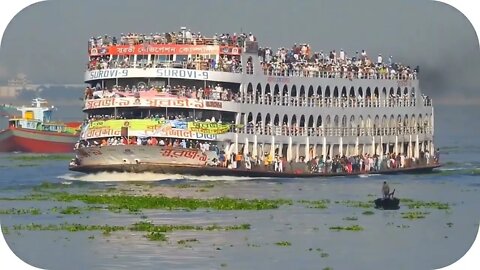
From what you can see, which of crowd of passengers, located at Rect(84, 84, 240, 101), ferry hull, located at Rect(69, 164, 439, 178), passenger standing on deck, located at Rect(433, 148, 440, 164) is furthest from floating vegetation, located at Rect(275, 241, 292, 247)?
passenger standing on deck, located at Rect(433, 148, 440, 164)

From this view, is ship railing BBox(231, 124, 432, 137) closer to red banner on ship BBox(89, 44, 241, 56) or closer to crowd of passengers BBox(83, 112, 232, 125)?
crowd of passengers BBox(83, 112, 232, 125)

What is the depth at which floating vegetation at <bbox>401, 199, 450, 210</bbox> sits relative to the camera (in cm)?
5169

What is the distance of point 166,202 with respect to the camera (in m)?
50.9

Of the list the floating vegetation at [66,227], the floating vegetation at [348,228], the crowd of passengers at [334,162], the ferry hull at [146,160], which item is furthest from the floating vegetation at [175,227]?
the crowd of passengers at [334,162]

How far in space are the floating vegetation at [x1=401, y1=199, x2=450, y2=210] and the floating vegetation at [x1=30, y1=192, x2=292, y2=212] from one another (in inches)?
126

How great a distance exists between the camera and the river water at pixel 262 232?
40.1 metres

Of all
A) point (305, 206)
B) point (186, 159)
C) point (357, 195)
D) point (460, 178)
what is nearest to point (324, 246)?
point (305, 206)

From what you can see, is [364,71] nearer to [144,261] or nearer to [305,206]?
[305,206]

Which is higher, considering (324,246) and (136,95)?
(136,95)

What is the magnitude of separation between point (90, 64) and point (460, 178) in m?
13.2

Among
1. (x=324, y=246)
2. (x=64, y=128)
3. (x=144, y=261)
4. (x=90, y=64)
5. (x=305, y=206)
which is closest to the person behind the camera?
(x=144, y=261)

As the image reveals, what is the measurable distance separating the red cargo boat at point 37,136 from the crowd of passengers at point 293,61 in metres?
23.0

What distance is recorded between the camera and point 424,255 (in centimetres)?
4175

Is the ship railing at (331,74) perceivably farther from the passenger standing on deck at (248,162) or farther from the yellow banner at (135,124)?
the yellow banner at (135,124)
